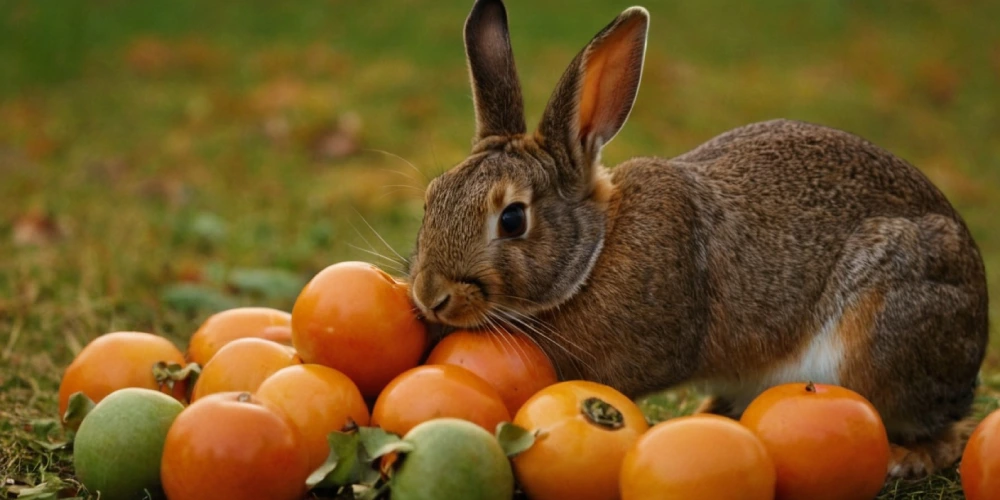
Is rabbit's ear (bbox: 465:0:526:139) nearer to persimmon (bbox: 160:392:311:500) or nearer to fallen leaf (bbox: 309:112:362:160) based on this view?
persimmon (bbox: 160:392:311:500)

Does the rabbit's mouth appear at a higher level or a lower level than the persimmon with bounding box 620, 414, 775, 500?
higher

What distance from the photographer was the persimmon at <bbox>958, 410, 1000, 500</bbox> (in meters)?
3.54

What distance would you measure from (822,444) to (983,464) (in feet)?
1.73

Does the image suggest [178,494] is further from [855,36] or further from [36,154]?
[855,36]

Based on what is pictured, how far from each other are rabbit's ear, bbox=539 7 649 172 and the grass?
4.57ft

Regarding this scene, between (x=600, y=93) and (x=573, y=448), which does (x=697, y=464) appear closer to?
(x=573, y=448)

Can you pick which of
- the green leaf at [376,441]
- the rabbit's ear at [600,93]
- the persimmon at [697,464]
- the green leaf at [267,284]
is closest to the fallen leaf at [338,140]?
the green leaf at [267,284]

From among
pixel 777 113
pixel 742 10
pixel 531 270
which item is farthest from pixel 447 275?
pixel 742 10

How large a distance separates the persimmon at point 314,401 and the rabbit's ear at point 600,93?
4.17 ft

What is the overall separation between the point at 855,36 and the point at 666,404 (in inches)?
337

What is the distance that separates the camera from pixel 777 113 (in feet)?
34.2

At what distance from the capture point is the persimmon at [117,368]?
13.3ft

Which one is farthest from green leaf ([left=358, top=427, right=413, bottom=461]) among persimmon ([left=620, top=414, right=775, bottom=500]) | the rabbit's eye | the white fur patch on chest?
the white fur patch on chest

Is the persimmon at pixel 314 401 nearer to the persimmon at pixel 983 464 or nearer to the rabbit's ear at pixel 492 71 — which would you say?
the rabbit's ear at pixel 492 71
